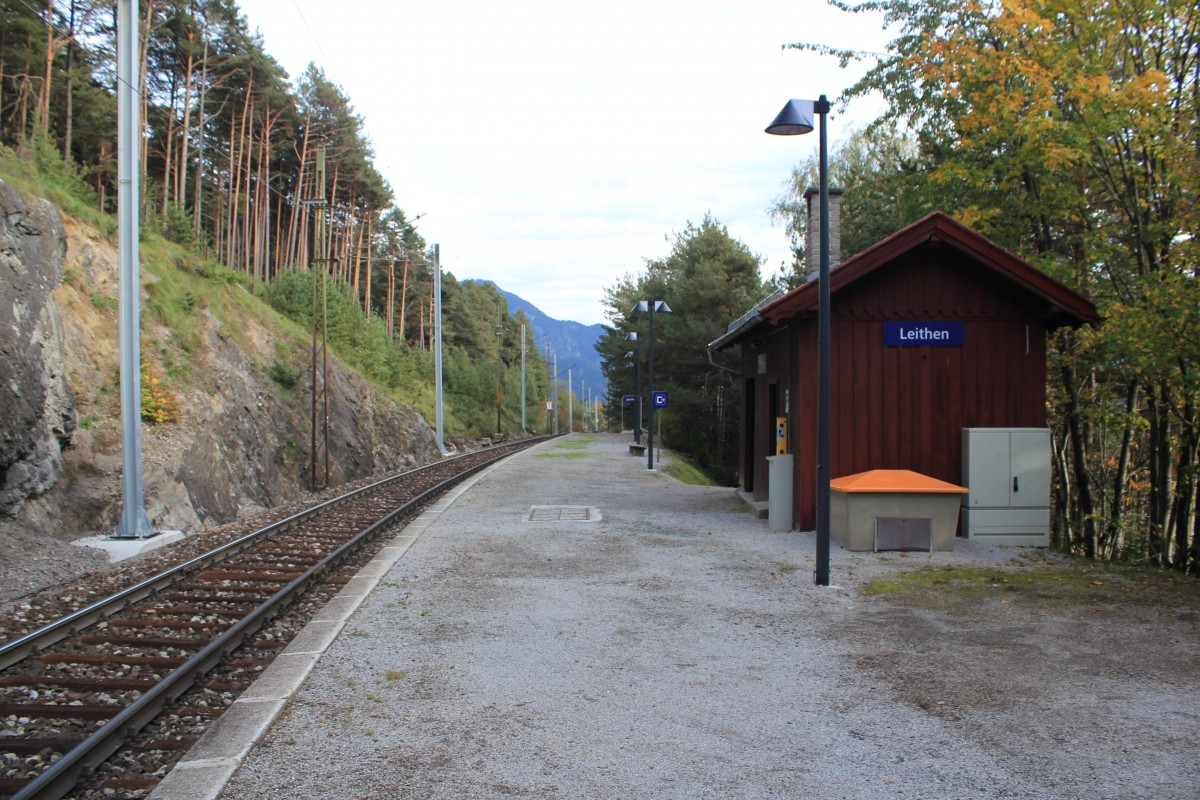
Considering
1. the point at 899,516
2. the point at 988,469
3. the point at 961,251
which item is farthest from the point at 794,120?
the point at 988,469

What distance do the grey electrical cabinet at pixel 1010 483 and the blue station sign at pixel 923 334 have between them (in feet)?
4.21

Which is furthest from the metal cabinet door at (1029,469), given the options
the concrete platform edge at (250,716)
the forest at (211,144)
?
the forest at (211,144)

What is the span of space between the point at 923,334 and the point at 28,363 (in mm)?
12051

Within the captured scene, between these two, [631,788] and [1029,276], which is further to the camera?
[1029,276]

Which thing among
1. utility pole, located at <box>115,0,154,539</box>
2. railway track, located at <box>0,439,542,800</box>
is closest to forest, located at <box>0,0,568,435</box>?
utility pole, located at <box>115,0,154,539</box>

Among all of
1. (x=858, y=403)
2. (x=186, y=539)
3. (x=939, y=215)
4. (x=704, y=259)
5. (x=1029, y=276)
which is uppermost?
(x=704, y=259)

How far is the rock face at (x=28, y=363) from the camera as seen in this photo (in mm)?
10336

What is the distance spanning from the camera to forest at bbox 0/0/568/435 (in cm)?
2602

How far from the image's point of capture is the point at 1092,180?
1288 cm

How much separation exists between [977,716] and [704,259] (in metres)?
36.1

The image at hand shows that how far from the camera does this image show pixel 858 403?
1102 cm

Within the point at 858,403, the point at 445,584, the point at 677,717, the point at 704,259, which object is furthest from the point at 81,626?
the point at 704,259

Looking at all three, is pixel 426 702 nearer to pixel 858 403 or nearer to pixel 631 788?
pixel 631 788

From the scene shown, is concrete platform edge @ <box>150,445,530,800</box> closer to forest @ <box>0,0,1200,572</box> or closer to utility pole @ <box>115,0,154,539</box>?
utility pole @ <box>115,0,154,539</box>
